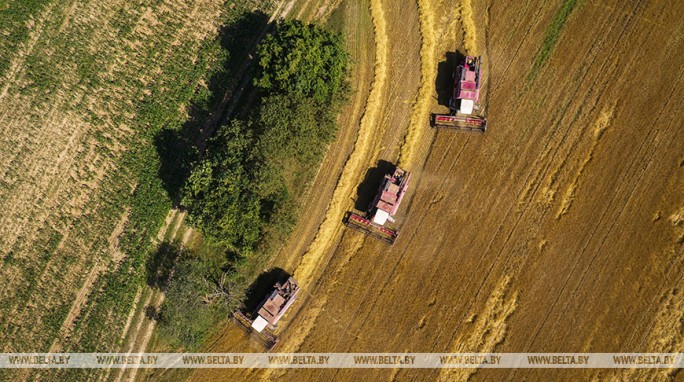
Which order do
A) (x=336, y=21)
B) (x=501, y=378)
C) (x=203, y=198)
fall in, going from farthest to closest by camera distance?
(x=336, y=21), (x=501, y=378), (x=203, y=198)

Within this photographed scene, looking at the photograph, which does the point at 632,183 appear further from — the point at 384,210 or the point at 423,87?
the point at 384,210

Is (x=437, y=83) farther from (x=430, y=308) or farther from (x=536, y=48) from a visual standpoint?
(x=430, y=308)

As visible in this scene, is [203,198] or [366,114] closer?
[203,198]

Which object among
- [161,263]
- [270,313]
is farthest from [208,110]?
[270,313]

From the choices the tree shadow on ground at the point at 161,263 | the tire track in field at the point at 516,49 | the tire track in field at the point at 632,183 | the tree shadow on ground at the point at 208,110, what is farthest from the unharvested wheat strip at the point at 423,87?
the tree shadow on ground at the point at 161,263

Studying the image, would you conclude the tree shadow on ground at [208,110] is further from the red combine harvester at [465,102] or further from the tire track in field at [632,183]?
the tire track in field at [632,183]

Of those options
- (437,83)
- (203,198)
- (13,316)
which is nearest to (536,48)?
(437,83)

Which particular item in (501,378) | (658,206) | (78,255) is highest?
(658,206)
